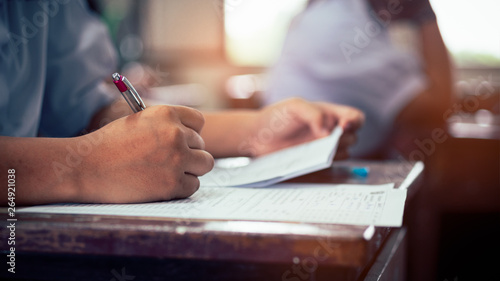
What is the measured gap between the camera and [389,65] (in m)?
1.53

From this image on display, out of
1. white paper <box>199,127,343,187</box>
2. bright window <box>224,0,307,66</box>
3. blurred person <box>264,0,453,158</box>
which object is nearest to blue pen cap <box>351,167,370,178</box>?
white paper <box>199,127,343,187</box>

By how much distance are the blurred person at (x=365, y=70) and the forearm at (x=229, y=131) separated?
2.10ft

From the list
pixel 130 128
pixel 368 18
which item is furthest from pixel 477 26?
pixel 130 128

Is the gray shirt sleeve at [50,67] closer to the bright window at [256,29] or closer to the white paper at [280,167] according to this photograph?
the white paper at [280,167]

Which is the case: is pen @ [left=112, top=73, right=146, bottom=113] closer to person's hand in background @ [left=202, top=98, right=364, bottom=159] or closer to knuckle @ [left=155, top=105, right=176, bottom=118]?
knuckle @ [left=155, top=105, right=176, bottom=118]

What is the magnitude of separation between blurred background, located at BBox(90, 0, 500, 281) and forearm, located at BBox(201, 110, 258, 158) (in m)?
0.36

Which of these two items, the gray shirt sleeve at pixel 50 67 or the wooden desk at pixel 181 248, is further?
the gray shirt sleeve at pixel 50 67

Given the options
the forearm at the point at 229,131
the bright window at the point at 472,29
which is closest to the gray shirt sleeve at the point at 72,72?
the forearm at the point at 229,131

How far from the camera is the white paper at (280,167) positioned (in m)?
0.63

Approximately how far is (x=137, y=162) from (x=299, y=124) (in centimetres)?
44

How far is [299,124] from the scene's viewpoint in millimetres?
891

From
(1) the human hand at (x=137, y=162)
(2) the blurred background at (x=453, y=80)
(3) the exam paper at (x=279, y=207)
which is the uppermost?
(1) the human hand at (x=137, y=162)

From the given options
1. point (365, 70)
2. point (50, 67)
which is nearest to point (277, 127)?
point (50, 67)

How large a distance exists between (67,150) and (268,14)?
452 centimetres
